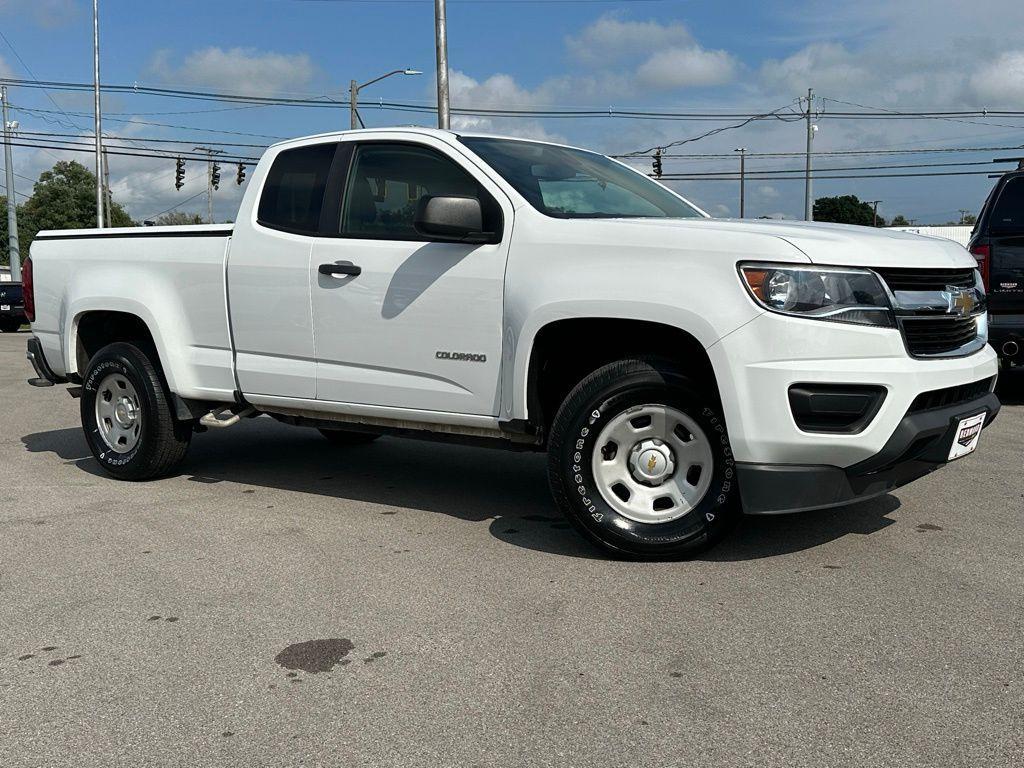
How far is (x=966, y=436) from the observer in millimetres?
4520

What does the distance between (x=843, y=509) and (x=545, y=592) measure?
79.2 inches

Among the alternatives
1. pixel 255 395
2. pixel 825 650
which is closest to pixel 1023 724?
pixel 825 650

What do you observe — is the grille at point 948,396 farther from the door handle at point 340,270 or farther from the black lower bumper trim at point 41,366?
the black lower bumper trim at point 41,366

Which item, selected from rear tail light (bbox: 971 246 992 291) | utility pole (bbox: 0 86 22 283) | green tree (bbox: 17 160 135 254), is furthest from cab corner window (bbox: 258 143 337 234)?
green tree (bbox: 17 160 135 254)

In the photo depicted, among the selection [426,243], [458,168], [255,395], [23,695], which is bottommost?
[23,695]

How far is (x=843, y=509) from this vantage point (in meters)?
5.49

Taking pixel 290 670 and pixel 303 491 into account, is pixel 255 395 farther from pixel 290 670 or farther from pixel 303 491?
pixel 290 670

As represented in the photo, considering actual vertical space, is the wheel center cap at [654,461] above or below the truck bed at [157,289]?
below

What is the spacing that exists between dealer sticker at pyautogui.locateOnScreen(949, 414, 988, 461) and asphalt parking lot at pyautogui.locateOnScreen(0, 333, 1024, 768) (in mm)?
477

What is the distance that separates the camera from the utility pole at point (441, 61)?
1872 centimetres

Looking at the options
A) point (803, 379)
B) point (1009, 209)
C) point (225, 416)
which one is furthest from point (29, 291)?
point (1009, 209)

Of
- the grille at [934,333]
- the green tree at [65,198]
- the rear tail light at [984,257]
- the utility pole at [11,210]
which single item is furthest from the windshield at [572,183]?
the green tree at [65,198]

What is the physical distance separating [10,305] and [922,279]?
31928 mm

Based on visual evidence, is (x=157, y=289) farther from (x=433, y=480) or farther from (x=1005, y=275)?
(x=1005, y=275)
